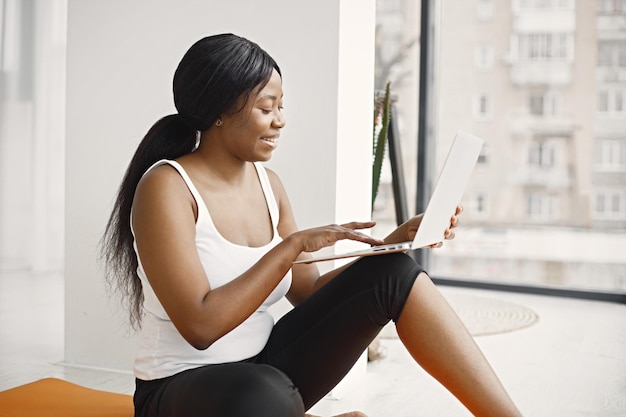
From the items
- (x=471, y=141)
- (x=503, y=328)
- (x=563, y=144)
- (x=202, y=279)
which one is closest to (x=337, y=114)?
(x=471, y=141)

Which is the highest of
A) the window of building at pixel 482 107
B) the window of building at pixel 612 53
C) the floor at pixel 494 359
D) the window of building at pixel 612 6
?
the window of building at pixel 612 6

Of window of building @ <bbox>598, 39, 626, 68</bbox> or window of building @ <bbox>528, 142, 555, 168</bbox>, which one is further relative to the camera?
window of building @ <bbox>528, 142, 555, 168</bbox>

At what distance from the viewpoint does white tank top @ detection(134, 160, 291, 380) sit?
1.44 m

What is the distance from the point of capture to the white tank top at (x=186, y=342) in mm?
1442

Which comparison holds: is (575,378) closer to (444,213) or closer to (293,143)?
(293,143)

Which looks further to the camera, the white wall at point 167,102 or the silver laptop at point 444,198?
the white wall at point 167,102

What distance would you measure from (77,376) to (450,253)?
2635mm

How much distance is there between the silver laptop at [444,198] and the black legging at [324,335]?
2.5 inches

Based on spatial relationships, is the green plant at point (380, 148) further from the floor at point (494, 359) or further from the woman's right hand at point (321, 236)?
the woman's right hand at point (321, 236)

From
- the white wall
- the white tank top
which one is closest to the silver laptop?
the white tank top

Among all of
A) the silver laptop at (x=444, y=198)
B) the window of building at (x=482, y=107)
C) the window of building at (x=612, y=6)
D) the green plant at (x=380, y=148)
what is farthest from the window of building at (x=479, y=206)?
the silver laptop at (x=444, y=198)

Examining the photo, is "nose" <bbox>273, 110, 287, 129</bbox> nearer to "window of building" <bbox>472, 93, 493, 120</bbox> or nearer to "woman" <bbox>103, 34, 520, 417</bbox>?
"woman" <bbox>103, 34, 520, 417</bbox>

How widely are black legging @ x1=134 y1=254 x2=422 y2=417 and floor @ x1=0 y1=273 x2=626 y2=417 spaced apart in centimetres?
71

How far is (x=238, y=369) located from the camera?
132 cm
